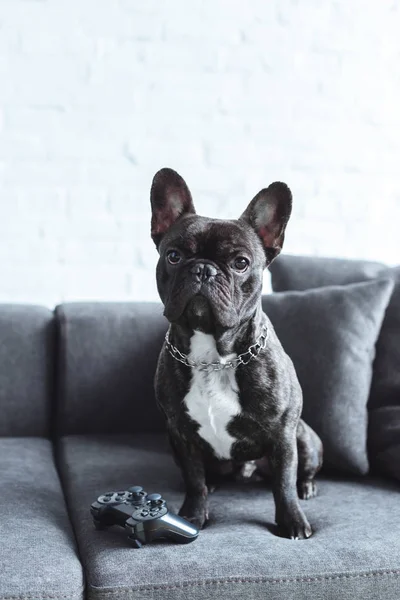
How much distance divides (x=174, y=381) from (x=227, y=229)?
0.37 metres

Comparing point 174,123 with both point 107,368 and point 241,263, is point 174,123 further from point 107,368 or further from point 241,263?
point 241,263

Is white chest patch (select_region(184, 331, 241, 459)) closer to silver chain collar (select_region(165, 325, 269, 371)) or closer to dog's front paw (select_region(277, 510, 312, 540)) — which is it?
silver chain collar (select_region(165, 325, 269, 371))

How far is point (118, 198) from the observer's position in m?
2.60

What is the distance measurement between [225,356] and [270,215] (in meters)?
0.32

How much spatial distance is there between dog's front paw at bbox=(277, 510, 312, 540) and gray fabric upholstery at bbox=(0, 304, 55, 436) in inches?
35.7

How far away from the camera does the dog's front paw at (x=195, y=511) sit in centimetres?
162

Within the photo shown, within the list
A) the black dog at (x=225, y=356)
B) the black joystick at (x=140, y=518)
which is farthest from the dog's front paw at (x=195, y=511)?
the black joystick at (x=140, y=518)

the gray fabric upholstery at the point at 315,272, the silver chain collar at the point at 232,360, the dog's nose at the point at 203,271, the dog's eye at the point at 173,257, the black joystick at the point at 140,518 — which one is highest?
the dog's eye at the point at 173,257

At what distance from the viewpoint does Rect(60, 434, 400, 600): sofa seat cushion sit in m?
1.34

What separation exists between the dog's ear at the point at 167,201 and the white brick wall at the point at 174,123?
0.95 metres

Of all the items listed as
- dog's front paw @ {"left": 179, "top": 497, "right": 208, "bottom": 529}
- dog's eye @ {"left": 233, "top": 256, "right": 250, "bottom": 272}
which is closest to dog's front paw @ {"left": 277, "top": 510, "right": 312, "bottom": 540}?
dog's front paw @ {"left": 179, "top": 497, "right": 208, "bottom": 529}

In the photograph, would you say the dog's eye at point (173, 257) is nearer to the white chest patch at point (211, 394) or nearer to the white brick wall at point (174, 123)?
the white chest patch at point (211, 394)

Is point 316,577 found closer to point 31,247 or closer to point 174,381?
point 174,381

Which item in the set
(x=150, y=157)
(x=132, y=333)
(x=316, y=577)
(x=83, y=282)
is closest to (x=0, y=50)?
(x=150, y=157)
